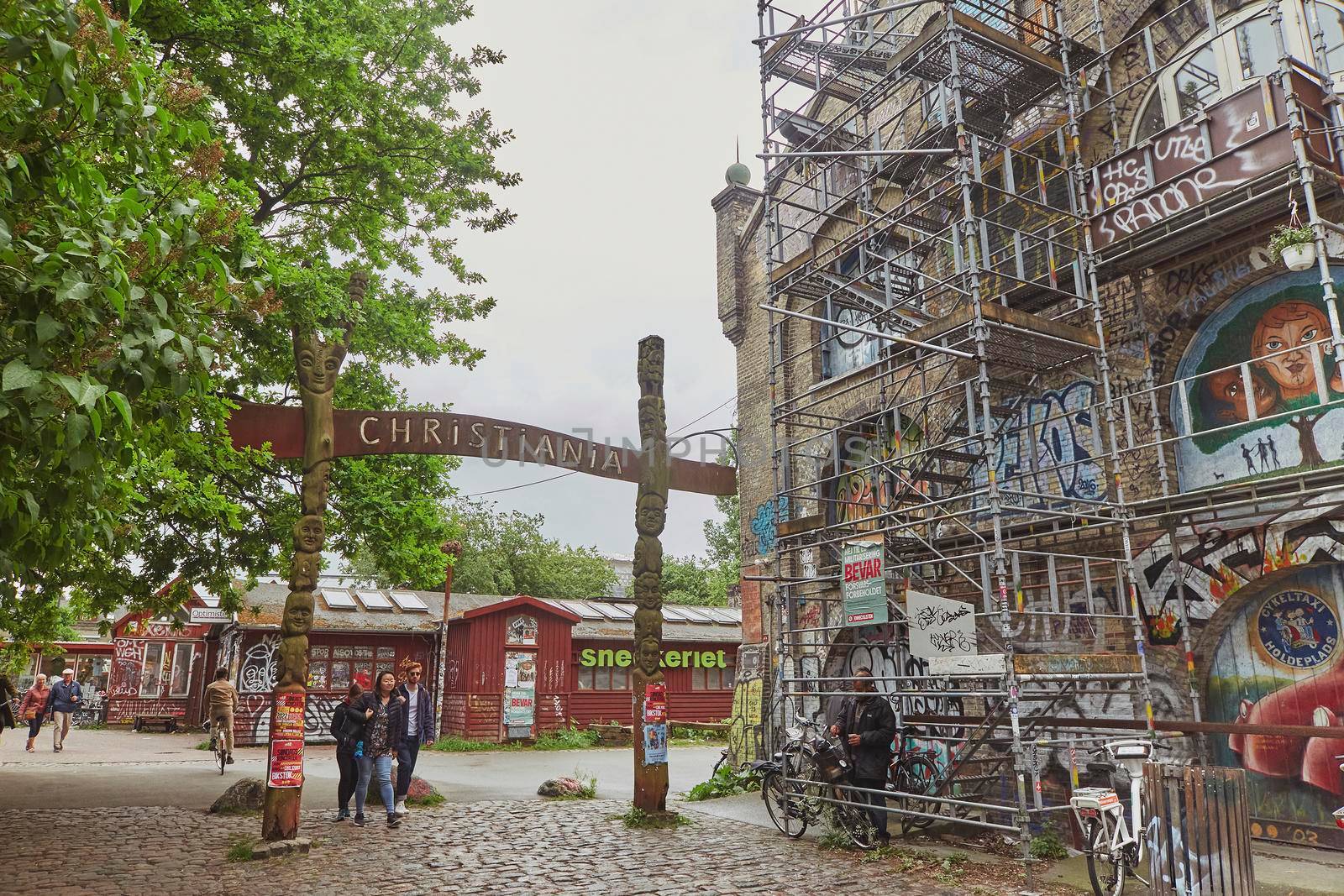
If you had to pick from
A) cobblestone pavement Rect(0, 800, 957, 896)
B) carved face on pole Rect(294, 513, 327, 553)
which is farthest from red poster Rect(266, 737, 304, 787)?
carved face on pole Rect(294, 513, 327, 553)

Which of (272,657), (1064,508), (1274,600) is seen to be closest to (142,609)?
(272,657)

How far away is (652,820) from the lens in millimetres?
11492

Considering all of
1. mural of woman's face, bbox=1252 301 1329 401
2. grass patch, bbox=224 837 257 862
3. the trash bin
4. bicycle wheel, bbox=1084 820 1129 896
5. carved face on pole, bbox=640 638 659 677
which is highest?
mural of woman's face, bbox=1252 301 1329 401

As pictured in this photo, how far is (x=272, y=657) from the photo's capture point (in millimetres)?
25234

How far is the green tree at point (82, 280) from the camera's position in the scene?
3832 mm

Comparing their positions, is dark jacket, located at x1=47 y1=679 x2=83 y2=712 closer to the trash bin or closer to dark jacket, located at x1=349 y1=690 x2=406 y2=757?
dark jacket, located at x1=349 y1=690 x2=406 y2=757

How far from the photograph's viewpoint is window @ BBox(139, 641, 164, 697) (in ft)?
99.5

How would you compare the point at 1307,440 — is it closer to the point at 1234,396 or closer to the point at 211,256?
the point at 1234,396

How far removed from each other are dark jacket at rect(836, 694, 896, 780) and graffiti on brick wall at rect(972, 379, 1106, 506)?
2893 millimetres

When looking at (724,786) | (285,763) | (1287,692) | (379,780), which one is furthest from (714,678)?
(1287,692)

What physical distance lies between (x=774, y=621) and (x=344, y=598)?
17.0 metres

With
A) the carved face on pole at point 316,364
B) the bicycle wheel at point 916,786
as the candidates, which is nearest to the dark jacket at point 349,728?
the carved face on pole at point 316,364

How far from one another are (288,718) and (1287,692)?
10.1 metres

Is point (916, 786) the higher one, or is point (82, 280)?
point (82, 280)
